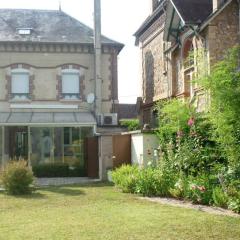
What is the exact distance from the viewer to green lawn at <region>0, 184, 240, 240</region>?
8578 millimetres

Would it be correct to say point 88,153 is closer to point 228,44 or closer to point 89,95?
point 89,95

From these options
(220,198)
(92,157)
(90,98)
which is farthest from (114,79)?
(220,198)

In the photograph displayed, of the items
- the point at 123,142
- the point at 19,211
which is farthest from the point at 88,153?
the point at 19,211

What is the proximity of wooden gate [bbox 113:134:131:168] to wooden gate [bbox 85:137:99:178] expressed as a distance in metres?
1.88

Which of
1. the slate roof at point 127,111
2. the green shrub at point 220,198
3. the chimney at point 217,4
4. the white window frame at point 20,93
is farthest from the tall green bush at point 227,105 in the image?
the slate roof at point 127,111

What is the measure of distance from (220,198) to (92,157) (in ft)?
40.8

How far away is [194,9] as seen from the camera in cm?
1950

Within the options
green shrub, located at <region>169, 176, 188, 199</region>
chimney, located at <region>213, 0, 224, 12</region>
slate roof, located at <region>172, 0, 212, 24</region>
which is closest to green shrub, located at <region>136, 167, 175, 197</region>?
green shrub, located at <region>169, 176, 188, 199</region>

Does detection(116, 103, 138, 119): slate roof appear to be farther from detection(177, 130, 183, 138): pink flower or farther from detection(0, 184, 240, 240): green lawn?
detection(0, 184, 240, 240): green lawn

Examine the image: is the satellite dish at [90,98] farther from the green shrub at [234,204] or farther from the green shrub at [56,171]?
the green shrub at [234,204]

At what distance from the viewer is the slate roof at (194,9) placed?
18.8 m

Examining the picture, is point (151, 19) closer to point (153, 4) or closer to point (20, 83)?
point (153, 4)

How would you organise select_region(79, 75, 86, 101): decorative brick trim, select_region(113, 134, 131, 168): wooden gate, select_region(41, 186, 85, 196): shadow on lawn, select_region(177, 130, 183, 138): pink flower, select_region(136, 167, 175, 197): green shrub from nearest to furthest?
select_region(136, 167, 175, 197): green shrub → select_region(177, 130, 183, 138): pink flower → select_region(41, 186, 85, 196): shadow on lawn → select_region(113, 134, 131, 168): wooden gate → select_region(79, 75, 86, 101): decorative brick trim

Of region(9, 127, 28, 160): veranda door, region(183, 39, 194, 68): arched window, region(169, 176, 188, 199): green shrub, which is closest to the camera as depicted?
region(169, 176, 188, 199): green shrub
